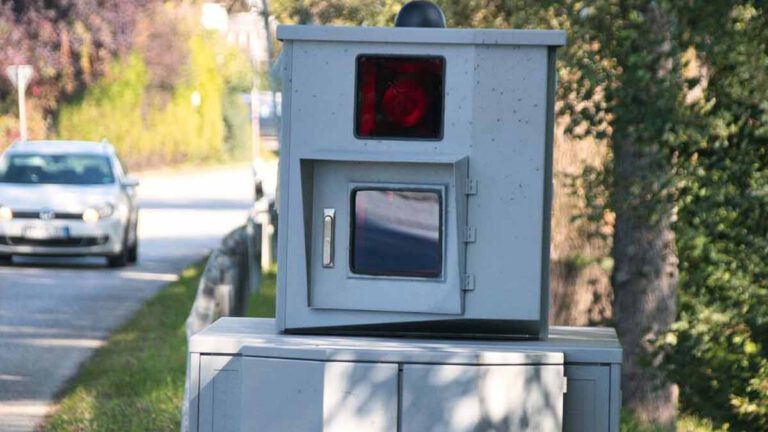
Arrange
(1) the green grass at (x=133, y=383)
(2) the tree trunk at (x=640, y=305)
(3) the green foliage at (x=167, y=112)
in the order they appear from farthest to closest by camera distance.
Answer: (3) the green foliage at (x=167, y=112)
(2) the tree trunk at (x=640, y=305)
(1) the green grass at (x=133, y=383)

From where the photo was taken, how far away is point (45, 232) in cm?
2144

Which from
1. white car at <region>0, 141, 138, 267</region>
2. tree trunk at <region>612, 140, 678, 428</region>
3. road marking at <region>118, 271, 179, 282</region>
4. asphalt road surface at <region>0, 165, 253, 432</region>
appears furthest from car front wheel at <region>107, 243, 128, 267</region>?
tree trunk at <region>612, 140, 678, 428</region>

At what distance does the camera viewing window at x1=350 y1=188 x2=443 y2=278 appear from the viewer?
5.45 meters

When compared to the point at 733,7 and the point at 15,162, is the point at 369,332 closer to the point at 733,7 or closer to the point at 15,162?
the point at 733,7

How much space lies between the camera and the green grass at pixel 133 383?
10.2 meters

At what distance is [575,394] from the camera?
211 inches

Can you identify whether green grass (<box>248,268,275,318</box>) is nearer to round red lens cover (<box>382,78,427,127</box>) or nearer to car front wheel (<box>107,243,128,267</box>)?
car front wheel (<box>107,243,128,267</box>)

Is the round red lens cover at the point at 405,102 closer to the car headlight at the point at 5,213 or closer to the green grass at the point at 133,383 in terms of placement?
the green grass at the point at 133,383

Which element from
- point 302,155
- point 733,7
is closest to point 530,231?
point 302,155

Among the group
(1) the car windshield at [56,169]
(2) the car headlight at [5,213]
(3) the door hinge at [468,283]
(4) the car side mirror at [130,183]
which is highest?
(3) the door hinge at [468,283]

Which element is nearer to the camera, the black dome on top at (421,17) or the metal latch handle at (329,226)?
the metal latch handle at (329,226)

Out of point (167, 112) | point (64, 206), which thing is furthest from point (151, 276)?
point (167, 112)

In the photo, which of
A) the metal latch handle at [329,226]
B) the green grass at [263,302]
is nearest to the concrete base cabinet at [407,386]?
the metal latch handle at [329,226]

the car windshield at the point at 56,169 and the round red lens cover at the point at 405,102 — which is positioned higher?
Result: the round red lens cover at the point at 405,102
